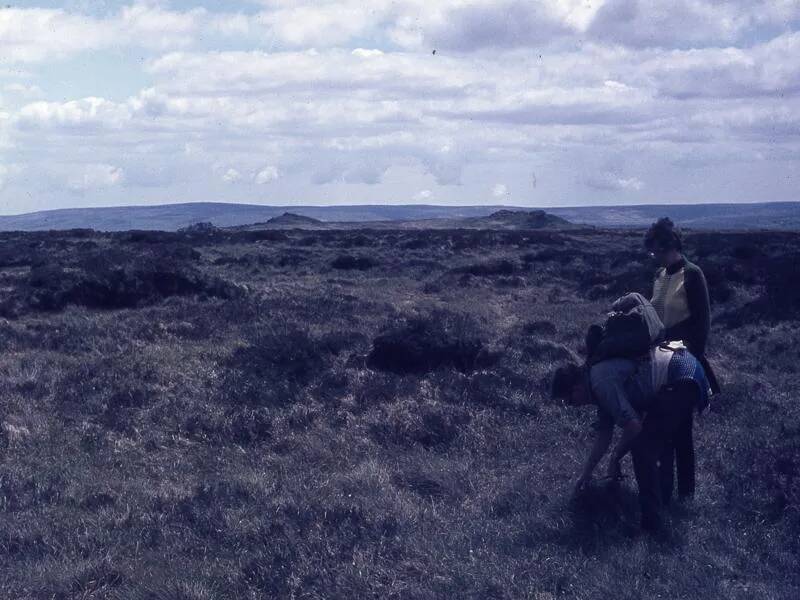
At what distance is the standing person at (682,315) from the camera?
19.1 ft

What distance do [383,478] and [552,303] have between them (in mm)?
14309

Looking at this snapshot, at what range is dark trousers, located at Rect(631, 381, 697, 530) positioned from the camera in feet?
17.7

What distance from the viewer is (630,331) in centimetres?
548

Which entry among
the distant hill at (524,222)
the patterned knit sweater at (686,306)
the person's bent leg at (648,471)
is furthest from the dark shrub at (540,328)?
the distant hill at (524,222)

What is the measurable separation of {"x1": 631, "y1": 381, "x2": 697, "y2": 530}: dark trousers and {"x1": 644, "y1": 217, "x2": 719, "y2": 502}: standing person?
27cm

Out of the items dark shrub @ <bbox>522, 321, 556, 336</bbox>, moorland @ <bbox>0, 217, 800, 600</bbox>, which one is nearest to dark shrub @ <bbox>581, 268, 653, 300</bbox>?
moorland @ <bbox>0, 217, 800, 600</bbox>

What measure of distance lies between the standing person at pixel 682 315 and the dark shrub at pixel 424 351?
5267 mm

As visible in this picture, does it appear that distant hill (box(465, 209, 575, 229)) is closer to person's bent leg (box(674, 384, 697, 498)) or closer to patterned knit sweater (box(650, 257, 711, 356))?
patterned knit sweater (box(650, 257, 711, 356))

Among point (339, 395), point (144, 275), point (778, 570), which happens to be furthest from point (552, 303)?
point (778, 570)

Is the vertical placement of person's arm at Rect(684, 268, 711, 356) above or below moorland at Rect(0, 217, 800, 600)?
above

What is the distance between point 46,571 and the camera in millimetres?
4871

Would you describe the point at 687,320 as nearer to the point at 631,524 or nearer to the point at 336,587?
the point at 631,524

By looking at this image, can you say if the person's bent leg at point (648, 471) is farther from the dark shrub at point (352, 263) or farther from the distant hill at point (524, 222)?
the distant hill at point (524, 222)

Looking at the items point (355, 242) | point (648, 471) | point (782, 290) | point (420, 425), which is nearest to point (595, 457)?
point (648, 471)
